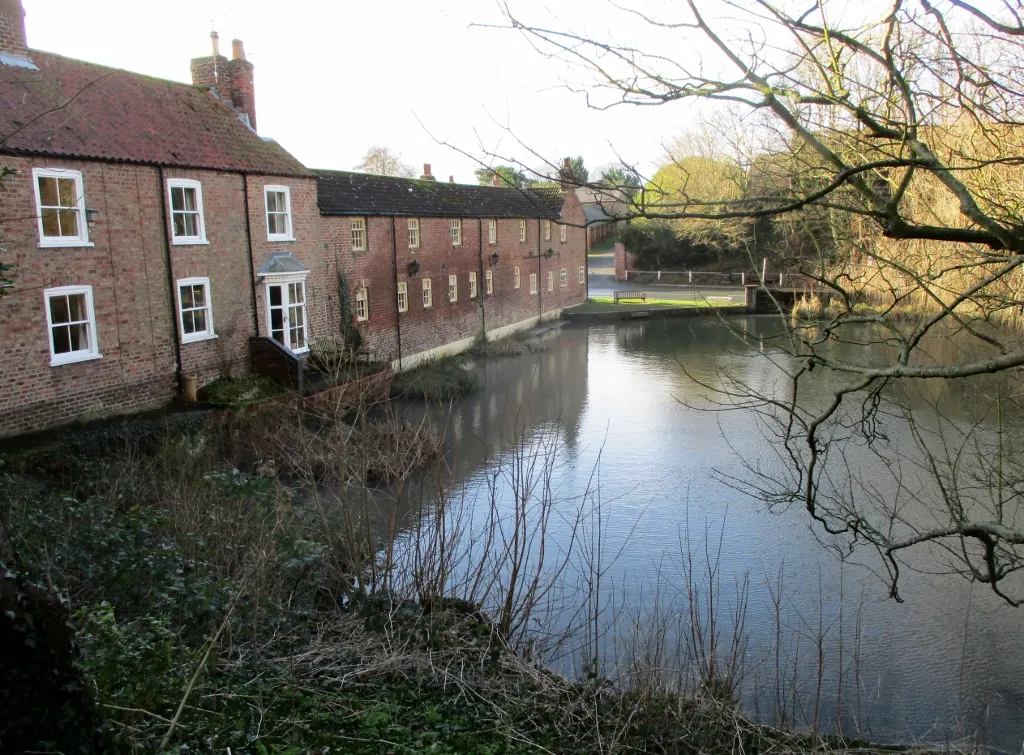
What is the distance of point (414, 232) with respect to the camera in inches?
989

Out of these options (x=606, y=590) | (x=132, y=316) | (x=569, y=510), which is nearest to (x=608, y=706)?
(x=606, y=590)

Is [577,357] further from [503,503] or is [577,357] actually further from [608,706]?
[608,706]

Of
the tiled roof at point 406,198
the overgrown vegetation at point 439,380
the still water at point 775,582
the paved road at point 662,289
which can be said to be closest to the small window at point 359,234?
the tiled roof at point 406,198

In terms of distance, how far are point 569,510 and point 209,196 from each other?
10.2 meters

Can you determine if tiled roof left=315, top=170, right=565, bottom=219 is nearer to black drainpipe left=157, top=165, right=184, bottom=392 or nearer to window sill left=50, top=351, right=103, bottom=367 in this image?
black drainpipe left=157, top=165, right=184, bottom=392

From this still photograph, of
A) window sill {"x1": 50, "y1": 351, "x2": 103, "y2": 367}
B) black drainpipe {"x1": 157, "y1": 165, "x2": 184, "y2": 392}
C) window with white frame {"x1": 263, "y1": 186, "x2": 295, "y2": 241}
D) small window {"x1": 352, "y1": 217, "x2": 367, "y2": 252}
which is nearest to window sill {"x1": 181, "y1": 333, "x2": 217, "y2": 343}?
black drainpipe {"x1": 157, "y1": 165, "x2": 184, "y2": 392}

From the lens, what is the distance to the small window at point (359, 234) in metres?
22.1

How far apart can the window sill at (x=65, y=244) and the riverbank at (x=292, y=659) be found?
6358mm

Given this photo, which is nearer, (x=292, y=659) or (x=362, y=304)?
(x=292, y=659)

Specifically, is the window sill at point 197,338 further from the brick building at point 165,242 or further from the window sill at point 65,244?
the window sill at point 65,244

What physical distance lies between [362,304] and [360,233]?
6.29ft

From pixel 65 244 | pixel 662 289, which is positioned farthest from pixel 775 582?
pixel 662 289

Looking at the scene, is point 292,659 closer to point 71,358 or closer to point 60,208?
point 71,358

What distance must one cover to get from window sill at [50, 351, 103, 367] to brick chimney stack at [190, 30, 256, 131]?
7.73 metres
